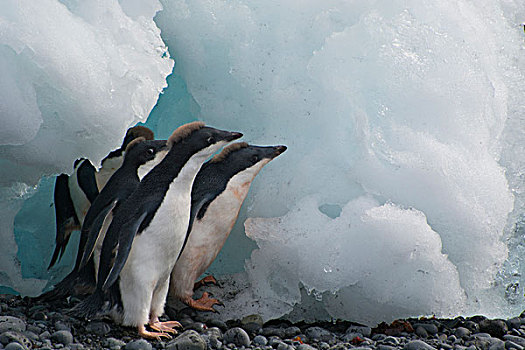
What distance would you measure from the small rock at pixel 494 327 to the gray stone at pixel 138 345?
156 cm

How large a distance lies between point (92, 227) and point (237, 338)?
0.82 m

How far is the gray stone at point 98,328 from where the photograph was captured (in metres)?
2.91

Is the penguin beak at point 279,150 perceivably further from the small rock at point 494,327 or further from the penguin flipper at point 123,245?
the small rock at point 494,327

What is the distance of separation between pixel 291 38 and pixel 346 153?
683 millimetres

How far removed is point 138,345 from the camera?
273 centimetres

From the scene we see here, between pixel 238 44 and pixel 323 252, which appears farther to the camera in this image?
pixel 238 44

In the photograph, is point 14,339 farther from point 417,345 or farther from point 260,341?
point 417,345

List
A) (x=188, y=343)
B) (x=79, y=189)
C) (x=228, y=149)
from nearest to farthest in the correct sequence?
(x=188, y=343) → (x=228, y=149) → (x=79, y=189)

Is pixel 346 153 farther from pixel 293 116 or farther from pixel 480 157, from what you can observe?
pixel 480 157

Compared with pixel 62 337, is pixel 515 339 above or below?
above

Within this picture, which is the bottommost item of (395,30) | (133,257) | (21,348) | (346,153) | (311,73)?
(21,348)

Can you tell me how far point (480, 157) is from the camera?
339 centimetres

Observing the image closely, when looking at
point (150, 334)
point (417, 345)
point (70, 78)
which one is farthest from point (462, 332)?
point (70, 78)

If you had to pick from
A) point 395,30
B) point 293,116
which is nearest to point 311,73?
point 293,116
